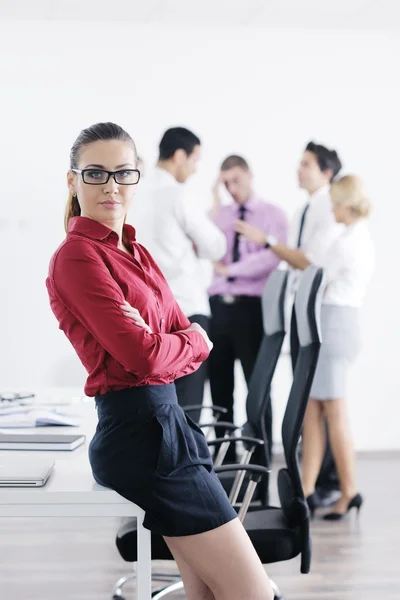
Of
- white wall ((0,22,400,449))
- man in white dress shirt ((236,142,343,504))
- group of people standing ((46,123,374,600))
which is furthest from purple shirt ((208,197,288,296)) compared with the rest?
group of people standing ((46,123,374,600))

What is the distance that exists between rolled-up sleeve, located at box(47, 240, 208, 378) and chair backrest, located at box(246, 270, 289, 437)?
1263mm

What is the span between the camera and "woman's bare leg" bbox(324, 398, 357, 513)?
4.39m

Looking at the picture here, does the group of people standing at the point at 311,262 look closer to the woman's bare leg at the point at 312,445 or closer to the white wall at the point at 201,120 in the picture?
the woman's bare leg at the point at 312,445

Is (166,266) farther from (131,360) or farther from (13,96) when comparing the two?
(131,360)

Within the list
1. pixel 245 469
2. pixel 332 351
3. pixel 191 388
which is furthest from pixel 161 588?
pixel 332 351

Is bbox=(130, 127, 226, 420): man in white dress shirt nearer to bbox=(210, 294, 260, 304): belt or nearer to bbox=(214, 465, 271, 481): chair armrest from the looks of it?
bbox=(210, 294, 260, 304): belt

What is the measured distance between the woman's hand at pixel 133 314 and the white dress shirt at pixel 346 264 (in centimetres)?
258

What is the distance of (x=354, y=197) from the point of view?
4418 millimetres

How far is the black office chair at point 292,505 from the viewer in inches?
98.7

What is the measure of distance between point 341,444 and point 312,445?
155 mm

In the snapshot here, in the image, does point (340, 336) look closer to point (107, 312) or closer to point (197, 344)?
point (197, 344)

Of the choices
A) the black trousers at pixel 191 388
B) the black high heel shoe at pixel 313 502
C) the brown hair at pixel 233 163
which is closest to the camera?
the black trousers at pixel 191 388

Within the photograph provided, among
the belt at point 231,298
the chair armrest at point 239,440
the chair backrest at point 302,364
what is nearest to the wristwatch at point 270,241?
the belt at point 231,298

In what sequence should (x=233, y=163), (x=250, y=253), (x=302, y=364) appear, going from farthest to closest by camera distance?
(x=233, y=163) < (x=250, y=253) < (x=302, y=364)
